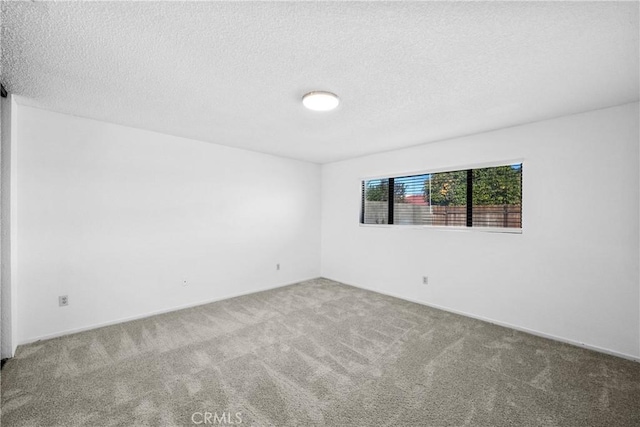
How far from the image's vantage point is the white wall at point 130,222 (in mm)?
2695

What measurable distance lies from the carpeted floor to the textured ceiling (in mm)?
2382

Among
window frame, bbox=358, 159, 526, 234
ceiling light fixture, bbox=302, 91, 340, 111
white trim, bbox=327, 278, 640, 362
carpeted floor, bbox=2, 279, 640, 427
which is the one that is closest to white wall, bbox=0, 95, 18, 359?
carpeted floor, bbox=2, 279, 640, 427

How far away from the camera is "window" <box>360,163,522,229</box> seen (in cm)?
323

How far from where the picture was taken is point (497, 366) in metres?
2.29

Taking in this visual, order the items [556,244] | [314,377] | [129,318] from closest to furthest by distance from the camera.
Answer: [314,377], [556,244], [129,318]

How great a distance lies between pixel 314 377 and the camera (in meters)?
2.13

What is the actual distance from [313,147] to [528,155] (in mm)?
2776

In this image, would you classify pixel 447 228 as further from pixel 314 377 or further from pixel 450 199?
→ pixel 314 377

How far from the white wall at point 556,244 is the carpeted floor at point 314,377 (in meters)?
0.34

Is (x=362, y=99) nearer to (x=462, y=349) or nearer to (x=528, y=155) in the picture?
(x=528, y=155)

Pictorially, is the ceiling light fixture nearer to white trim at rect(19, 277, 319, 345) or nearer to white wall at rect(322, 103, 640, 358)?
white wall at rect(322, 103, 640, 358)

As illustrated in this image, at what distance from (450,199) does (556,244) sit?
128 cm

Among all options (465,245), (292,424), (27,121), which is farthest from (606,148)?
(27,121)

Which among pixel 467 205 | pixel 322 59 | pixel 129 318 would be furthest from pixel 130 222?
pixel 467 205
